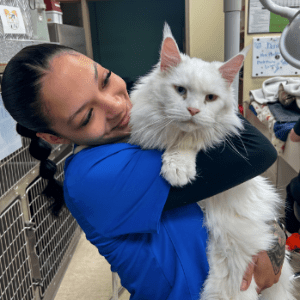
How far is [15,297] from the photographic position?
137 cm

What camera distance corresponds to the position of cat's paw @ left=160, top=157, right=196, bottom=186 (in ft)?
2.45

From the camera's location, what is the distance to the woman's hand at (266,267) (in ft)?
2.87

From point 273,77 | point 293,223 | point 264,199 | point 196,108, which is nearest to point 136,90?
point 196,108

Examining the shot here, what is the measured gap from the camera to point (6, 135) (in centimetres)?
122

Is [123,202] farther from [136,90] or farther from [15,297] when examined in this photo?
[15,297]

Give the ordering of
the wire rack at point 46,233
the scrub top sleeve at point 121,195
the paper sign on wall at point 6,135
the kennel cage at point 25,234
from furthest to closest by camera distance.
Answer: the wire rack at point 46,233 → the kennel cage at point 25,234 → the paper sign on wall at point 6,135 → the scrub top sleeve at point 121,195

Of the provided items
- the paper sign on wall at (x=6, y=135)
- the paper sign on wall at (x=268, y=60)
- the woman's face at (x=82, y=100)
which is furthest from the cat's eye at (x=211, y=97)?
the paper sign on wall at (x=268, y=60)

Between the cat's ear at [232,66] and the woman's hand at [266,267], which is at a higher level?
the cat's ear at [232,66]

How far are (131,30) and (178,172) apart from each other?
2.76m

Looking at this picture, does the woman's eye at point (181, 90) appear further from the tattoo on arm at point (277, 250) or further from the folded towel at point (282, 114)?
the folded towel at point (282, 114)

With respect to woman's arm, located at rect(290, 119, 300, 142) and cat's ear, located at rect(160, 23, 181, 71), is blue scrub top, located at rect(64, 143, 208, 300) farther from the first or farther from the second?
woman's arm, located at rect(290, 119, 300, 142)

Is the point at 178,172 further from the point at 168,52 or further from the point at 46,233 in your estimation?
the point at 46,233

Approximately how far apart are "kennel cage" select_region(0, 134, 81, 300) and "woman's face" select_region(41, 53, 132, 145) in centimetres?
57

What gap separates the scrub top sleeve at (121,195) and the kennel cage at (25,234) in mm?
663
